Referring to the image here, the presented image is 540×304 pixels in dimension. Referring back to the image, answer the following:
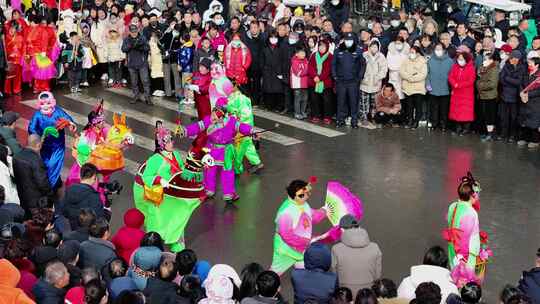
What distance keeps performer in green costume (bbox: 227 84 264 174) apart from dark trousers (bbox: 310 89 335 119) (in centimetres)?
310

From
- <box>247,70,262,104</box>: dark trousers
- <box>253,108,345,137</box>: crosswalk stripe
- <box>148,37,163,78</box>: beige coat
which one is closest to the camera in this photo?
<box>253,108,345,137</box>: crosswalk stripe

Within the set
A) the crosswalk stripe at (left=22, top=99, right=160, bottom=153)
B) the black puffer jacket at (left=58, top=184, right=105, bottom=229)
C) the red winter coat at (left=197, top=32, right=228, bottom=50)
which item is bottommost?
the crosswalk stripe at (left=22, top=99, right=160, bottom=153)

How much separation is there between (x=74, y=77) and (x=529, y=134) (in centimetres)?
978

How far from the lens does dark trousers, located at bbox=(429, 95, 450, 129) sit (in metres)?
17.8

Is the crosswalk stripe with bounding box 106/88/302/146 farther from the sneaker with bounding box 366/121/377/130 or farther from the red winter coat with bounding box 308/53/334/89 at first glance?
the sneaker with bounding box 366/121/377/130

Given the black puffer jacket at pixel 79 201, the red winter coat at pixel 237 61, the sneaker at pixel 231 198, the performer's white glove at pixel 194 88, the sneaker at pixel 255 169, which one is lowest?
the sneaker at pixel 231 198

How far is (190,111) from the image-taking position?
19391 millimetres

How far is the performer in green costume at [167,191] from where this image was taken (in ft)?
38.9

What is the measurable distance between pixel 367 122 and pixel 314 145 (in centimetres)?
169

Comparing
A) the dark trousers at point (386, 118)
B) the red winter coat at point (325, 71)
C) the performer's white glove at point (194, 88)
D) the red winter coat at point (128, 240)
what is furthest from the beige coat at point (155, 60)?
the red winter coat at point (128, 240)

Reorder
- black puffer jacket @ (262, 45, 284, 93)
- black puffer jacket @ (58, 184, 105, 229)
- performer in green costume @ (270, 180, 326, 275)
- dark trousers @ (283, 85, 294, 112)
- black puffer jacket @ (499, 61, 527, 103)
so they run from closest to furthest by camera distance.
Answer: performer in green costume @ (270, 180, 326, 275) < black puffer jacket @ (58, 184, 105, 229) < black puffer jacket @ (499, 61, 527, 103) < black puffer jacket @ (262, 45, 284, 93) < dark trousers @ (283, 85, 294, 112)

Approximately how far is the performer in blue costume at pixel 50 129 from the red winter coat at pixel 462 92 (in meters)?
7.02

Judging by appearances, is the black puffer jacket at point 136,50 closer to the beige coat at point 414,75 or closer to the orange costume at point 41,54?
the orange costume at point 41,54

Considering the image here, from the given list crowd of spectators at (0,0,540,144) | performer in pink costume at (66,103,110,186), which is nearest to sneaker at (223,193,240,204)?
performer in pink costume at (66,103,110,186)
